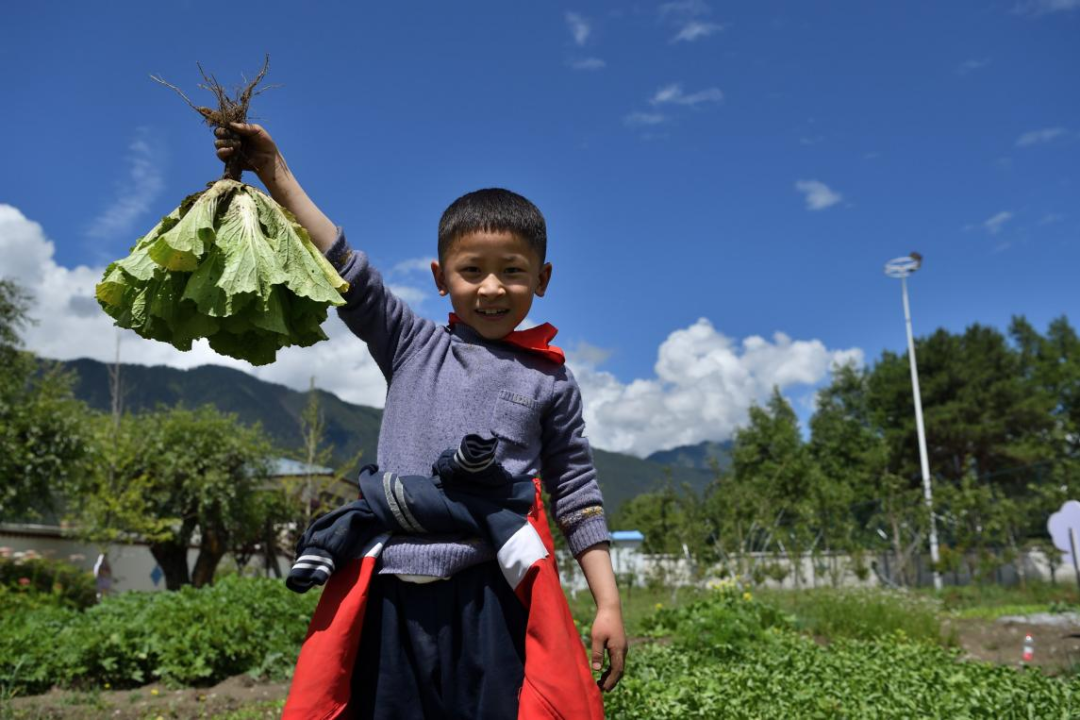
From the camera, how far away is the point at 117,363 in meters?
24.3

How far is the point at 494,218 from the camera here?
73.4 inches

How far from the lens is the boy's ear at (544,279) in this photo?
2.01 metres

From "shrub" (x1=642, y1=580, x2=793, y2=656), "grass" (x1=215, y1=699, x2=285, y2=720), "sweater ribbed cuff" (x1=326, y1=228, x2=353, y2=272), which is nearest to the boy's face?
"sweater ribbed cuff" (x1=326, y1=228, x2=353, y2=272)

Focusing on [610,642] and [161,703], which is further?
[161,703]

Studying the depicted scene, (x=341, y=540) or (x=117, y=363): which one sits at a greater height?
(x=117, y=363)

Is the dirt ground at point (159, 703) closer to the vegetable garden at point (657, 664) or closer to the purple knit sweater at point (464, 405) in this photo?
the vegetable garden at point (657, 664)

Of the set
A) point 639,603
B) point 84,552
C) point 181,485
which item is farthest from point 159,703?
point 84,552

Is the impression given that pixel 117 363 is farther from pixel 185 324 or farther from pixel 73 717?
pixel 185 324

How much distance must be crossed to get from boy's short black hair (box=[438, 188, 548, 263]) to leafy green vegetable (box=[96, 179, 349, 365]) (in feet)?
1.08

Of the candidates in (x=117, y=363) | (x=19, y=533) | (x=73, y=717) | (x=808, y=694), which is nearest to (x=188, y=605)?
(x=73, y=717)

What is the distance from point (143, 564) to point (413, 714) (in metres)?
26.0

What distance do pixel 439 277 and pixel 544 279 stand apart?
25cm

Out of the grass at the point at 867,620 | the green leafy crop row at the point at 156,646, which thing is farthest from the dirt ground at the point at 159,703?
the grass at the point at 867,620

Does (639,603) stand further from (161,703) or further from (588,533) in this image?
(588,533)
